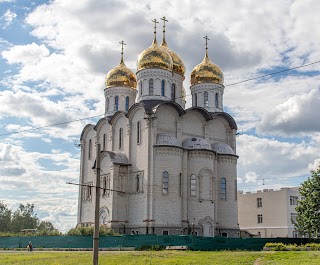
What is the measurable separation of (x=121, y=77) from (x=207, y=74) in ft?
27.1

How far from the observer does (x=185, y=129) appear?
41.3m

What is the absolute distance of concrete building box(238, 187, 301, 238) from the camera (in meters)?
51.2

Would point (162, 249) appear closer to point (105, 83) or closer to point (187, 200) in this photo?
point (187, 200)

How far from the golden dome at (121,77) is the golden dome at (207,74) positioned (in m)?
5.96

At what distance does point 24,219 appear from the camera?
69.9 meters

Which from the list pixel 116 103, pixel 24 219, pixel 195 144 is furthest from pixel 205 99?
pixel 24 219

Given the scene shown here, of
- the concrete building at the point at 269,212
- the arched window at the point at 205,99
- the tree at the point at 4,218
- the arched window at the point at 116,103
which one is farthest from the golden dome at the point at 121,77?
the tree at the point at 4,218

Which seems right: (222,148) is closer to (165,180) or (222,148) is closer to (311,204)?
(165,180)

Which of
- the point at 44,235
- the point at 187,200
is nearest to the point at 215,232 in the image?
the point at 187,200

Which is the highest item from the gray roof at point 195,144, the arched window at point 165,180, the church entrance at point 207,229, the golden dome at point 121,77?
the golden dome at point 121,77

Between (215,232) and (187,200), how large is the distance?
3834 millimetres

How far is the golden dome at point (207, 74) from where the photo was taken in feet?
152

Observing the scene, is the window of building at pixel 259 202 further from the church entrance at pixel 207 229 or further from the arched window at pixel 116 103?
the arched window at pixel 116 103

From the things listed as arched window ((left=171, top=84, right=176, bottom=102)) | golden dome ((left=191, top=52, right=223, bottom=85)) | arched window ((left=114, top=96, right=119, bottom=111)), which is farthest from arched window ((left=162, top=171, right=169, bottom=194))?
golden dome ((left=191, top=52, right=223, bottom=85))
